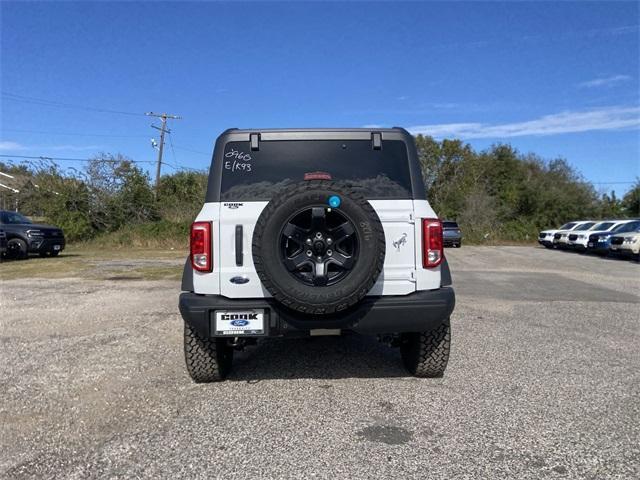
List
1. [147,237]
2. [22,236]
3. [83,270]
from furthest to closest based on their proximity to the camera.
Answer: [147,237] → [22,236] → [83,270]

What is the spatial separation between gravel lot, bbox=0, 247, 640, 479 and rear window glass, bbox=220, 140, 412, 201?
172 centimetres

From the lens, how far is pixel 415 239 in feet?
13.0

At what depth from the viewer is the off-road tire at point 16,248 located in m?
16.8

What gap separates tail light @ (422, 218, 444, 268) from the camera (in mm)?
3975

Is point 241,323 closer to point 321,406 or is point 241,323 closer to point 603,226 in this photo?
point 321,406

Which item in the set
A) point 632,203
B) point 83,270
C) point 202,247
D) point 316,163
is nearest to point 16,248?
point 83,270

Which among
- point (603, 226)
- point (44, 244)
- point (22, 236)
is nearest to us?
point (22, 236)

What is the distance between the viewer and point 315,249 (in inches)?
145

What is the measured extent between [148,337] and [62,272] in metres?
8.86

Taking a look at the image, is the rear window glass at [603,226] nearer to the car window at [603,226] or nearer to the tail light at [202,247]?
the car window at [603,226]

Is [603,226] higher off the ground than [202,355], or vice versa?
[603,226]

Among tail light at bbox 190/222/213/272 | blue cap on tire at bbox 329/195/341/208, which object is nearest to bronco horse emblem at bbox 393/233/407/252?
blue cap on tire at bbox 329/195/341/208

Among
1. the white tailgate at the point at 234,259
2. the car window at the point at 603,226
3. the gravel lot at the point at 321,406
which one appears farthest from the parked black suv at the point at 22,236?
the car window at the point at 603,226

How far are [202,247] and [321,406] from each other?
4.90ft
